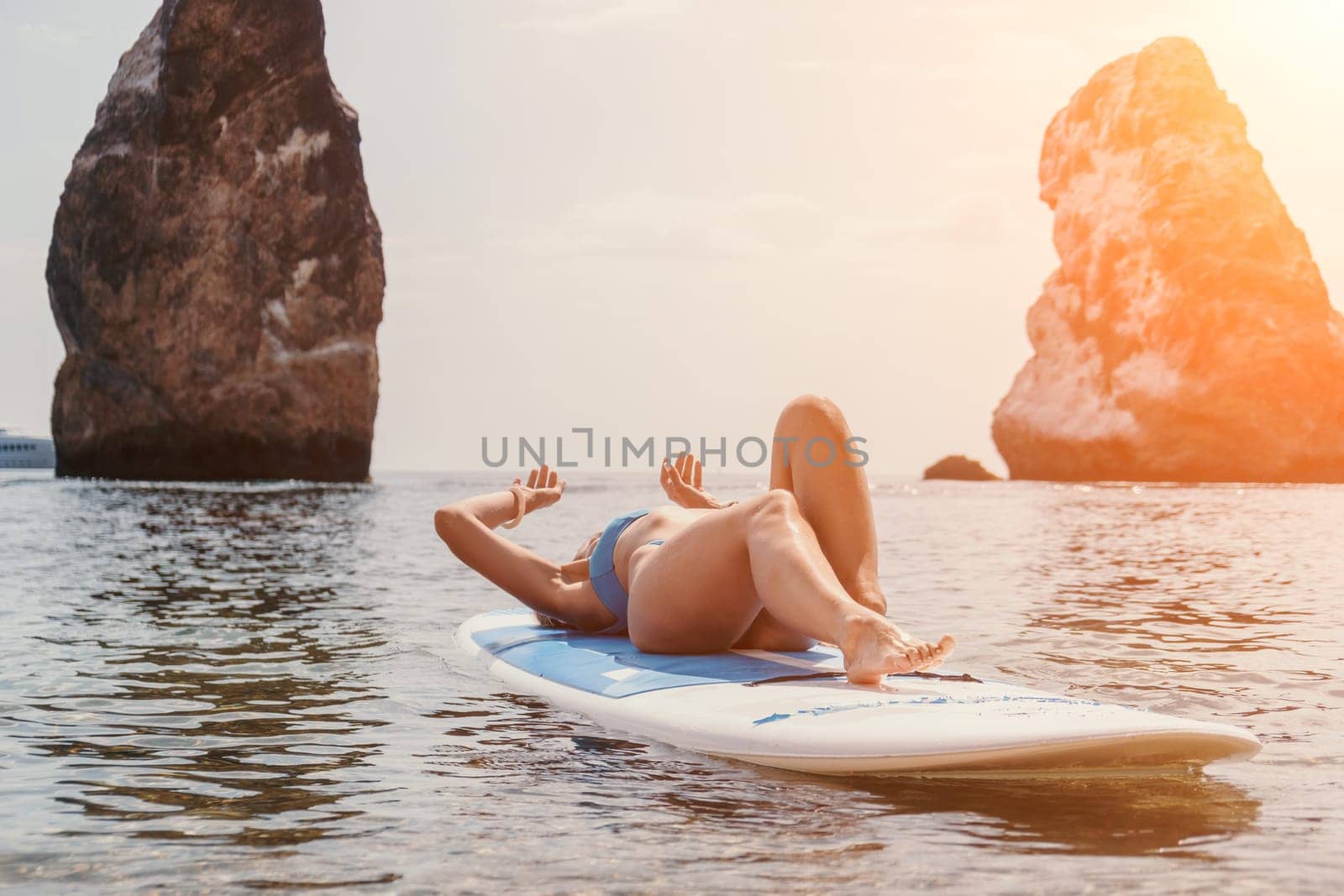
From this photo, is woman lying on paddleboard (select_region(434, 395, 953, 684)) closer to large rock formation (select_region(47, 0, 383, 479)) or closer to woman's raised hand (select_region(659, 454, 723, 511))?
woman's raised hand (select_region(659, 454, 723, 511))

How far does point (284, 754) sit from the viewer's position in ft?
13.1

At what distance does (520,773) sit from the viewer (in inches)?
146

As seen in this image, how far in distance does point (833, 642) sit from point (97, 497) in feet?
93.6

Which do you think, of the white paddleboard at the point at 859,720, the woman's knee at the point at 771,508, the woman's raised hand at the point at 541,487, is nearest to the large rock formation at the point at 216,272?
the woman's raised hand at the point at 541,487

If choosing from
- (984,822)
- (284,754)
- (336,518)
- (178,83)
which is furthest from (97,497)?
(984,822)

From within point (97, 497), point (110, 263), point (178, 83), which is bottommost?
point (97, 497)

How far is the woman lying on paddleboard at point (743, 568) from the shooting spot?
366cm

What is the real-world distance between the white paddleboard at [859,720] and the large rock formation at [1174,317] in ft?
205

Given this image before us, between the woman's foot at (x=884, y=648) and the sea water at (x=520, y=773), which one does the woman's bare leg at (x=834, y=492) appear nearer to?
the woman's foot at (x=884, y=648)

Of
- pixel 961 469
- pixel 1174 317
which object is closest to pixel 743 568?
pixel 961 469

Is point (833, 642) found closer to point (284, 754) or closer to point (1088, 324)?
point (284, 754)

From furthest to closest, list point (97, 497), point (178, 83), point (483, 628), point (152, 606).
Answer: point (178, 83) < point (97, 497) < point (152, 606) < point (483, 628)

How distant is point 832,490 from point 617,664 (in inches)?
44.5

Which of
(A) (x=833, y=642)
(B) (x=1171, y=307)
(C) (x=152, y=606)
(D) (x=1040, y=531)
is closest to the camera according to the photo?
(A) (x=833, y=642)
